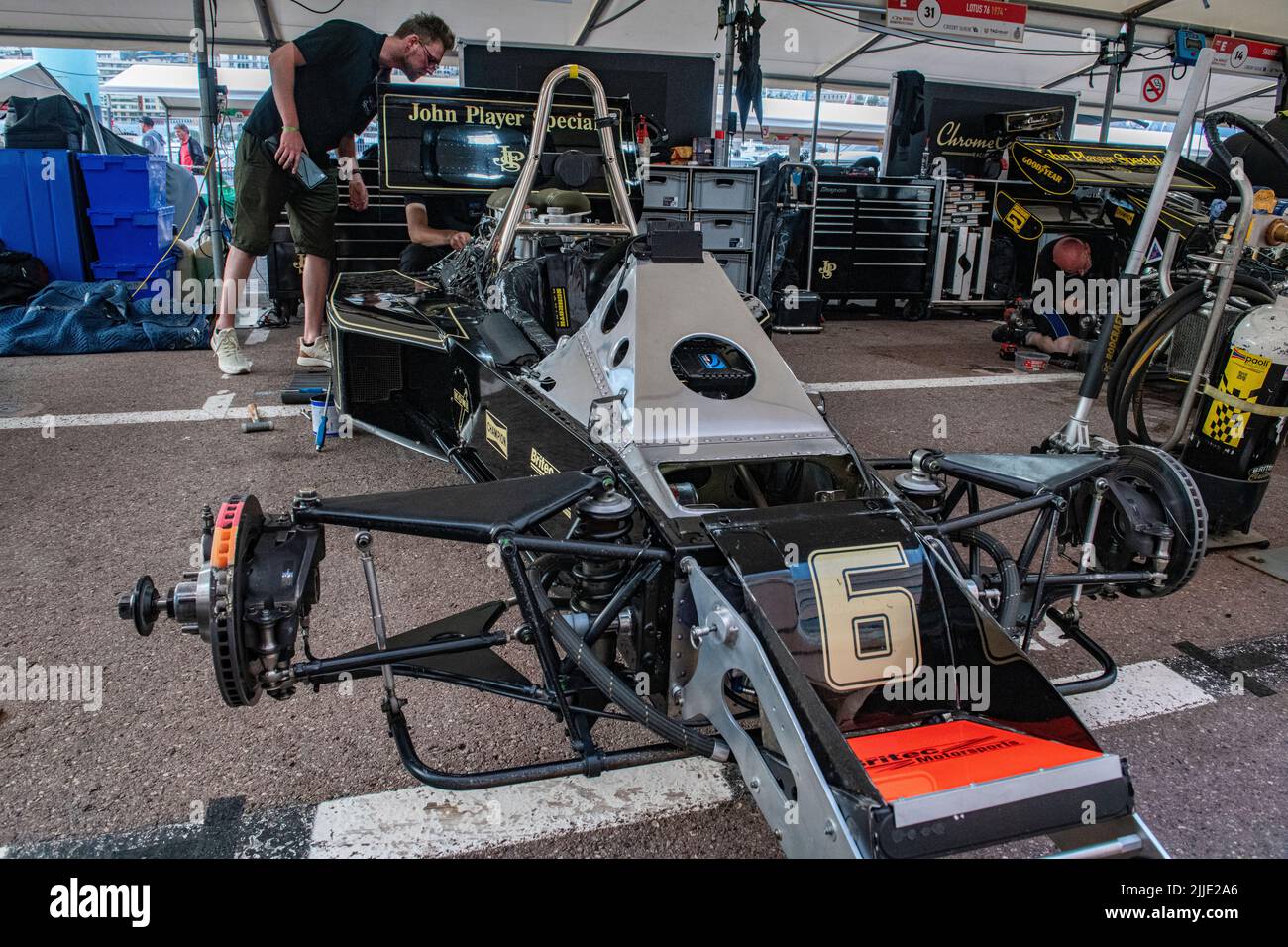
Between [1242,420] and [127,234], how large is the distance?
8.81 meters

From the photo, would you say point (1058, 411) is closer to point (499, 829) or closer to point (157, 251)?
point (499, 829)

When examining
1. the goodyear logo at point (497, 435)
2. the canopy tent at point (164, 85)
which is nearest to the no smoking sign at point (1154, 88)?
the goodyear logo at point (497, 435)

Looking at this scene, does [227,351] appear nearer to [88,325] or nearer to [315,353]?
[315,353]

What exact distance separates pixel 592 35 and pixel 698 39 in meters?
1.41

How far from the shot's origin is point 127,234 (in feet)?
26.3

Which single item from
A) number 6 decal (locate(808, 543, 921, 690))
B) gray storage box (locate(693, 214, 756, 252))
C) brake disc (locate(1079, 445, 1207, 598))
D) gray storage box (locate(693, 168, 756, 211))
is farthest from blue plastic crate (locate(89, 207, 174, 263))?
brake disc (locate(1079, 445, 1207, 598))

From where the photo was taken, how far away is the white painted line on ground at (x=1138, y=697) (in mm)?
2312

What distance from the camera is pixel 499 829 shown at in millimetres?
1874

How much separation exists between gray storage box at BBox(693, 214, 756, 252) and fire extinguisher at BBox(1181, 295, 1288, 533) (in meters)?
6.11

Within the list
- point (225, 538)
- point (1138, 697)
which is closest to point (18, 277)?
point (225, 538)
